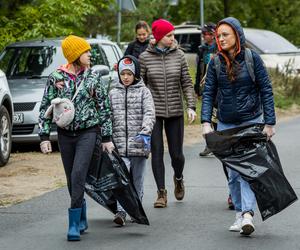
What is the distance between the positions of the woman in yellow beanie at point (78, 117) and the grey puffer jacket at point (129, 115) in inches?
25.7

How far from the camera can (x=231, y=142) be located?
26.5 feet

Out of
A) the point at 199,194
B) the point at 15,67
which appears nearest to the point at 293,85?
the point at 15,67

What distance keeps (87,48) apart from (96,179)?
1.06m

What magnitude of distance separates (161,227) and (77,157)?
3.61 ft

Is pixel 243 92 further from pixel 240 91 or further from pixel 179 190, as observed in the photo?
pixel 179 190

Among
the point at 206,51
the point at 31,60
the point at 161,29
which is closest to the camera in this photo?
the point at 161,29

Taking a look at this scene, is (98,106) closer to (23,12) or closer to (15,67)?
(15,67)

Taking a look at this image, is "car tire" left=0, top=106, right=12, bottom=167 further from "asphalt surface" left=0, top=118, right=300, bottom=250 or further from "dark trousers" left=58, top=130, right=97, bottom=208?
"dark trousers" left=58, top=130, right=97, bottom=208

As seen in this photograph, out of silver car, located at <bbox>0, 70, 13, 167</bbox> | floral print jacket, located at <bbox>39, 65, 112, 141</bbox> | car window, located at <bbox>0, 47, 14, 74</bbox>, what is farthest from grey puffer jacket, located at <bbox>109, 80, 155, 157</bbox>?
car window, located at <bbox>0, 47, 14, 74</bbox>

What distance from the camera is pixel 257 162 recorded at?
8039 mm

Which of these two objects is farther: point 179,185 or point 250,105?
point 179,185

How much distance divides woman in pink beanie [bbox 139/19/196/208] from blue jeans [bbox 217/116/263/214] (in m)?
1.26

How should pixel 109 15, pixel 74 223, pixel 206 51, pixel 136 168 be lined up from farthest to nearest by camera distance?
pixel 109 15 < pixel 206 51 < pixel 136 168 < pixel 74 223

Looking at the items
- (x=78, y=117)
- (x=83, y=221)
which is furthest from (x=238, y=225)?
(x=78, y=117)
